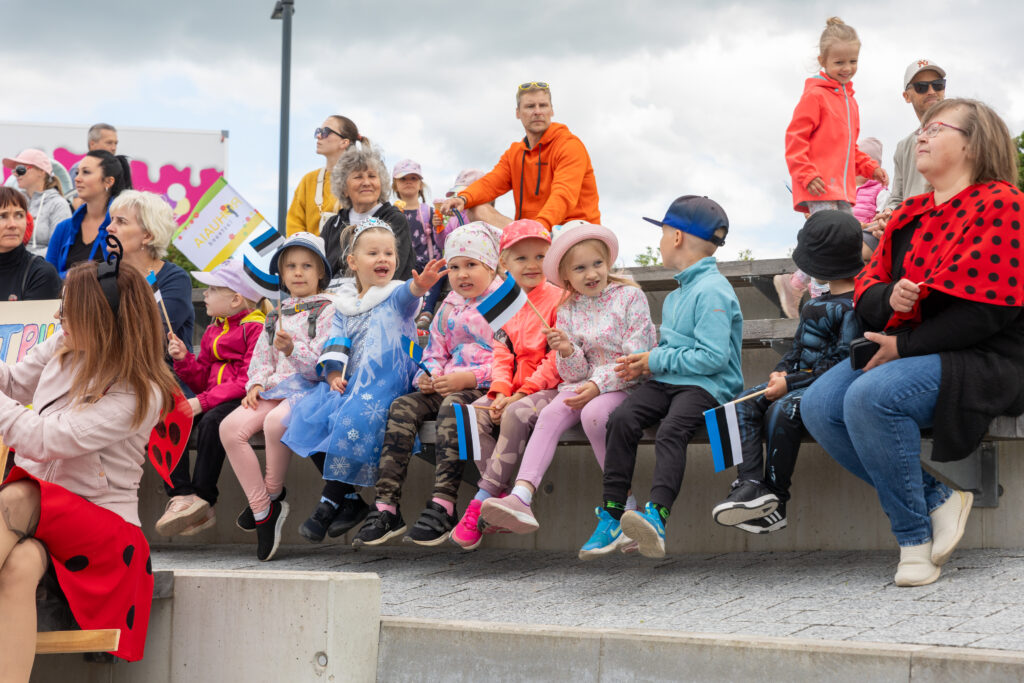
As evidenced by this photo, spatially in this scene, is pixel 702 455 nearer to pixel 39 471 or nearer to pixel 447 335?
pixel 447 335

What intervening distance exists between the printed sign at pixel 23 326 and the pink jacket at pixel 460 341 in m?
1.91

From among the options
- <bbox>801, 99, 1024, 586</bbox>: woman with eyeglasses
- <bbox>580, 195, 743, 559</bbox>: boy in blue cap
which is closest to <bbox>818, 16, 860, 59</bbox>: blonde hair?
<bbox>580, 195, 743, 559</bbox>: boy in blue cap

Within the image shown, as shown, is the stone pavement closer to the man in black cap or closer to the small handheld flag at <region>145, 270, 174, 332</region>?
the man in black cap

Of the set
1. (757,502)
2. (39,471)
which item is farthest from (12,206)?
(757,502)

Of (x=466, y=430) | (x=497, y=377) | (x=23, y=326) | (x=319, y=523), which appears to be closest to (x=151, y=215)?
(x=23, y=326)

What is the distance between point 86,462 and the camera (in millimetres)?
→ 4129

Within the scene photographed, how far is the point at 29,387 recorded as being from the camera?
4.48 m

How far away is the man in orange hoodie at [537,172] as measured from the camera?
8016 millimetres

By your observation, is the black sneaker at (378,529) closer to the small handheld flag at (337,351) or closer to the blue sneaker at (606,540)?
the small handheld flag at (337,351)

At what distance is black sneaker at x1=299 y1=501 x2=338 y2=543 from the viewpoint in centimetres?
580

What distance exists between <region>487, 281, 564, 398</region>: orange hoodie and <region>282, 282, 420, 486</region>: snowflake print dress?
23.0 inches

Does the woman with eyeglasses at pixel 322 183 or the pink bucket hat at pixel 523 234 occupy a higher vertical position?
the woman with eyeglasses at pixel 322 183

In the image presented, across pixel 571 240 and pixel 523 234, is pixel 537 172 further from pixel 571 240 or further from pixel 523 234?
pixel 571 240

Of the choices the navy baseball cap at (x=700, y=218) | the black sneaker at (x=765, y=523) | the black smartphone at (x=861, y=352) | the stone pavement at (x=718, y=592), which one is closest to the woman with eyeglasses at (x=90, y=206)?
the stone pavement at (x=718, y=592)
